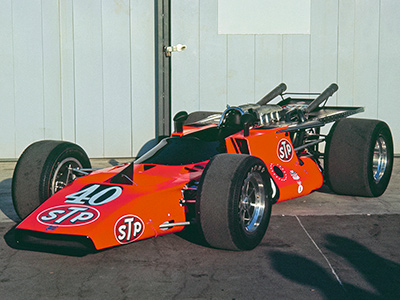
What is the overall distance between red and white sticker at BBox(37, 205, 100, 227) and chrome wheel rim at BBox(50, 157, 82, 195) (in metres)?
0.89

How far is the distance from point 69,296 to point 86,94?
646cm

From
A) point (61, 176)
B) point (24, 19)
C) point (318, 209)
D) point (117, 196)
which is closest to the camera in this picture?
point (117, 196)

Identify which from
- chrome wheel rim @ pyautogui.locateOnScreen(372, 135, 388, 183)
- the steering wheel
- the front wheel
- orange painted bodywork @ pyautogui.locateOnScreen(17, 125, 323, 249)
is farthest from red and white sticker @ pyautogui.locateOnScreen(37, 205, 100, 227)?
chrome wheel rim @ pyautogui.locateOnScreen(372, 135, 388, 183)

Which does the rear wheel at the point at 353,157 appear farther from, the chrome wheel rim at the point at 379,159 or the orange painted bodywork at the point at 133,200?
the orange painted bodywork at the point at 133,200

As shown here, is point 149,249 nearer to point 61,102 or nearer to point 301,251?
point 301,251

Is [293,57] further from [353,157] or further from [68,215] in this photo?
[68,215]

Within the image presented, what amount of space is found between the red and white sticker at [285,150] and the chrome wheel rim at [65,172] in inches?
81.2

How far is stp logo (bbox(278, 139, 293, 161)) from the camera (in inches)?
242

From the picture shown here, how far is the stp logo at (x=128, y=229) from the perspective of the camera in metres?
4.43

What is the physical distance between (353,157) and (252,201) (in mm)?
1837

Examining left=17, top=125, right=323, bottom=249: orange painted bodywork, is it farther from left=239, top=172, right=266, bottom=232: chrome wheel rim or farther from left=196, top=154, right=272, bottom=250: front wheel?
left=239, top=172, right=266, bottom=232: chrome wheel rim

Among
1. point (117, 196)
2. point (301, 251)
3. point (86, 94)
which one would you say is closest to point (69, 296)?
point (117, 196)

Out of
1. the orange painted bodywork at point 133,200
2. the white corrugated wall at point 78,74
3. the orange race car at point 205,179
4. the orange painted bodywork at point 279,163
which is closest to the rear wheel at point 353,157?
the orange race car at point 205,179

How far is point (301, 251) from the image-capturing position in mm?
4855
